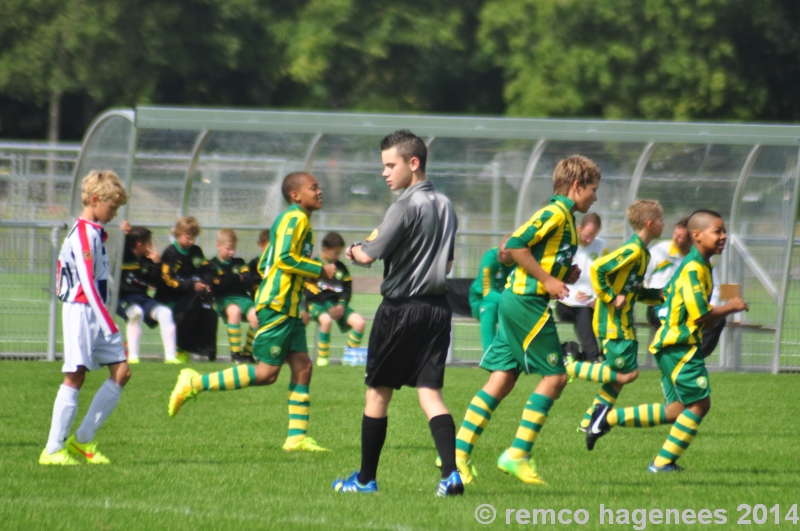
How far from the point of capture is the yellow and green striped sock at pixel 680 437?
6.88m

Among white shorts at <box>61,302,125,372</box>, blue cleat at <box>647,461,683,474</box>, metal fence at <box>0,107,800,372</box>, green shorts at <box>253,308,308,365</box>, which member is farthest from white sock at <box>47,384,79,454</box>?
metal fence at <box>0,107,800,372</box>

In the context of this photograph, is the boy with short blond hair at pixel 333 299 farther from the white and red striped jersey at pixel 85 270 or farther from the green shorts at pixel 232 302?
the white and red striped jersey at pixel 85 270

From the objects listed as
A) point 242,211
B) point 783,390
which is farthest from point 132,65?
point 783,390

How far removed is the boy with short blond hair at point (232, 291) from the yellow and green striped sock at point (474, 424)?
6.47m

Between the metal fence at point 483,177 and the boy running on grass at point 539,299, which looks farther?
the metal fence at point 483,177

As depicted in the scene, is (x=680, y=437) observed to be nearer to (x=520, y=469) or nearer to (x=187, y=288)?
(x=520, y=469)

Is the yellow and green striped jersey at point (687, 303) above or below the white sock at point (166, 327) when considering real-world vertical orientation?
above

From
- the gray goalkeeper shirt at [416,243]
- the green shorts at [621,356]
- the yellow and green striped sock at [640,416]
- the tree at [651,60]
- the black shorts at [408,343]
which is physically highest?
the tree at [651,60]

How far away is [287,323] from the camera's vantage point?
766 cm

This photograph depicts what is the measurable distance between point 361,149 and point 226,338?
2.74 metres

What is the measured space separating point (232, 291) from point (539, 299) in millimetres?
7100

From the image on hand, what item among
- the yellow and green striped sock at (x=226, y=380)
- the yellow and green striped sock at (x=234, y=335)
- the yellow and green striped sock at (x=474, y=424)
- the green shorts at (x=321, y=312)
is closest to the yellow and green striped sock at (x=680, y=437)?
the yellow and green striped sock at (x=474, y=424)

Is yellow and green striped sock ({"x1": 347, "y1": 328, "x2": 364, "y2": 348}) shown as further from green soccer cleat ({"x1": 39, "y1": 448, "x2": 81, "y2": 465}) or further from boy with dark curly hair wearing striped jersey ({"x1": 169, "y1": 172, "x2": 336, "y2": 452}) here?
green soccer cleat ({"x1": 39, "y1": 448, "x2": 81, "y2": 465})

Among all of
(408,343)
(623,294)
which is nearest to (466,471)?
(408,343)
